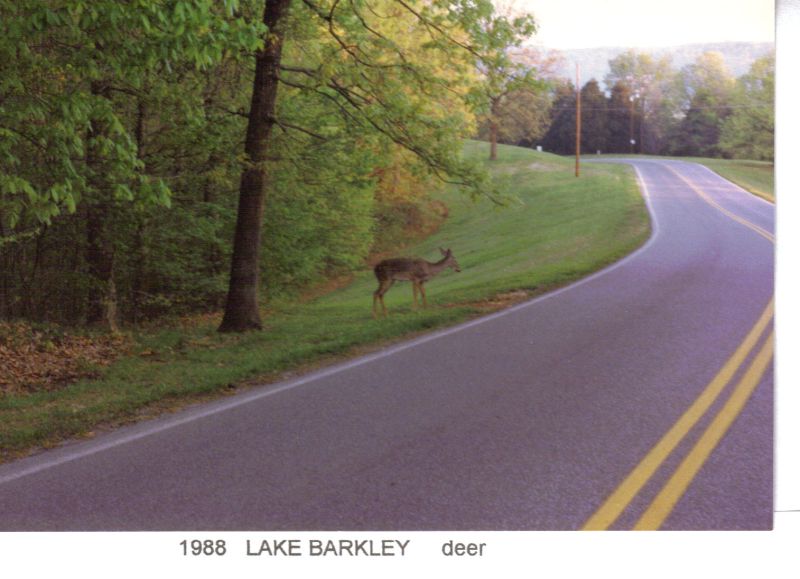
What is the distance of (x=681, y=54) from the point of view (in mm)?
8516

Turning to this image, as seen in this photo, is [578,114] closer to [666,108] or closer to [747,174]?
[666,108]

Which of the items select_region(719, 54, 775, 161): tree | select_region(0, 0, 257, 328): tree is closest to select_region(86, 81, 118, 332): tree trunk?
select_region(0, 0, 257, 328): tree

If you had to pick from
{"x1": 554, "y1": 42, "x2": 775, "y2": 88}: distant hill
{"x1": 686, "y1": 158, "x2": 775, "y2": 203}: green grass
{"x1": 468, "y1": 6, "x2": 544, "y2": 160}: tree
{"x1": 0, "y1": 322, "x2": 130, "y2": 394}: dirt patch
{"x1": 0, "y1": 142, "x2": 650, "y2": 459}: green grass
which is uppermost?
{"x1": 468, "y1": 6, "x2": 544, "y2": 160}: tree

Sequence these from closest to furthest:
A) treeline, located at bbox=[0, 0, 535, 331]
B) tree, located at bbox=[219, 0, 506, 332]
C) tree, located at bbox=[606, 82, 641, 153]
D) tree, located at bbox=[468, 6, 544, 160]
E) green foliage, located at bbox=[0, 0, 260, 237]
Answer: green foliage, located at bbox=[0, 0, 260, 237]
tree, located at bbox=[606, 82, 641, 153]
tree, located at bbox=[468, 6, 544, 160]
treeline, located at bbox=[0, 0, 535, 331]
tree, located at bbox=[219, 0, 506, 332]

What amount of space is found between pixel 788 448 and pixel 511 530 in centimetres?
276

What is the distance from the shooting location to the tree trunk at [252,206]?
12.8 meters

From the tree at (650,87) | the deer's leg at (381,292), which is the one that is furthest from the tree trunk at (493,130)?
the deer's leg at (381,292)

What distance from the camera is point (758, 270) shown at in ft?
50.4

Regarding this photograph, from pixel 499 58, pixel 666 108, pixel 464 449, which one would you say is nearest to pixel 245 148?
pixel 499 58

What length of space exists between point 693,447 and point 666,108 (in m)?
6.82

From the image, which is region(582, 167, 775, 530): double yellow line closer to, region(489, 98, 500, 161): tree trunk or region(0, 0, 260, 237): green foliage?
region(0, 0, 260, 237): green foliage

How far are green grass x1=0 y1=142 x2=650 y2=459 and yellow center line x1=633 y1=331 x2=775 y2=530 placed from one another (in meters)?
4.29

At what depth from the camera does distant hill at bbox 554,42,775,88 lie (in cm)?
804

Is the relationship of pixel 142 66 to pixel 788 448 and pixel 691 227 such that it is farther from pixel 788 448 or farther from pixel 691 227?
pixel 691 227
